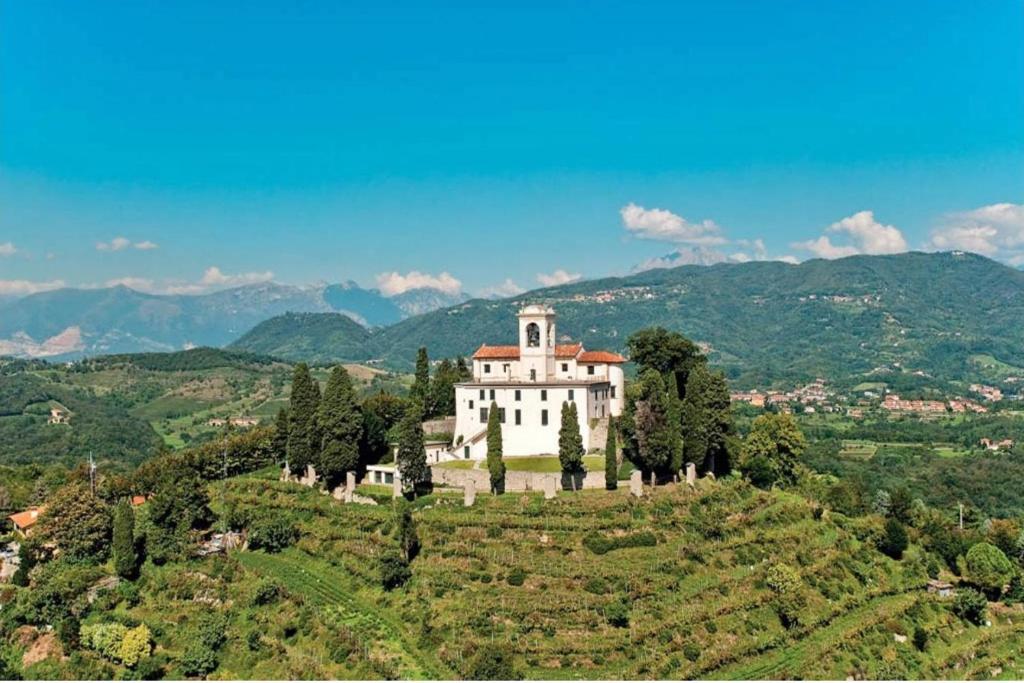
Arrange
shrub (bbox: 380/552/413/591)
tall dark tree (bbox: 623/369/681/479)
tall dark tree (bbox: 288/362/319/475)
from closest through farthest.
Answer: shrub (bbox: 380/552/413/591) < tall dark tree (bbox: 623/369/681/479) < tall dark tree (bbox: 288/362/319/475)

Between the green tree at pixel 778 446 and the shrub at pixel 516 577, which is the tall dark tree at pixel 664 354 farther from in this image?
the shrub at pixel 516 577

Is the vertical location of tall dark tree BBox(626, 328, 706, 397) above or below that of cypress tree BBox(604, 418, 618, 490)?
above

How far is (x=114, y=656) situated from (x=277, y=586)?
25.2 ft

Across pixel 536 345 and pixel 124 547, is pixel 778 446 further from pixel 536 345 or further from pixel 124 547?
pixel 124 547

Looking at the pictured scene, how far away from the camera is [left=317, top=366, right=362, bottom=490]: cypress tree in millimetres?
50781

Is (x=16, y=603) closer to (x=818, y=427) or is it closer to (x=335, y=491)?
(x=335, y=491)

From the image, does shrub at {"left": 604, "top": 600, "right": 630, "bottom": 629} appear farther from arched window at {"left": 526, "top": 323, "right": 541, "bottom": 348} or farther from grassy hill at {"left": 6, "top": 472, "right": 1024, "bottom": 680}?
arched window at {"left": 526, "top": 323, "right": 541, "bottom": 348}

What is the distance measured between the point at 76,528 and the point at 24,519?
10.4 m

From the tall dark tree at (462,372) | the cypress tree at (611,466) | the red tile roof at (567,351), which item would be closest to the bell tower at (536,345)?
the red tile roof at (567,351)

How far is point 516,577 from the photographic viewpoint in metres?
39.0

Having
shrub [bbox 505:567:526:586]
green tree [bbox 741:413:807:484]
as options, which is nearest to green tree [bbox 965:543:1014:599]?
green tree [bbox 741:413:807:484]

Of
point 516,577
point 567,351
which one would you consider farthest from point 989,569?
point 567,351

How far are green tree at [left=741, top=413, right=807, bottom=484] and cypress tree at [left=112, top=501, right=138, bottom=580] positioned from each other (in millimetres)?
38230

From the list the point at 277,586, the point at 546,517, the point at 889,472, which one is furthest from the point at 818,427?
the point at 277,586
